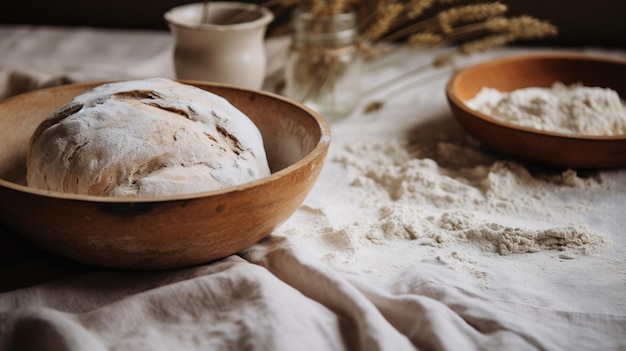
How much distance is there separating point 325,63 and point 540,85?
43 cm

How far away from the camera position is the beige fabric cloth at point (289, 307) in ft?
2.23

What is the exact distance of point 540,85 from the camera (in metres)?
1.35

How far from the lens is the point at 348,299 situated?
0.73 meters

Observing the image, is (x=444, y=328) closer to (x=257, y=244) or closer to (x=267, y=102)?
(x=257, y=244)

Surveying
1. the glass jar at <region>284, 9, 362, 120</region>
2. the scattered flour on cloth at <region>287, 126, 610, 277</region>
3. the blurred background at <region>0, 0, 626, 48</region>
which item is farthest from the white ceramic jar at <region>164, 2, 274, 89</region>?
the blurred background at <region>0, 0, 626, 48</region>

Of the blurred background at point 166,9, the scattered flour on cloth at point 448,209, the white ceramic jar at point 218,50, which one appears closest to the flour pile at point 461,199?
the scattered flour on cloth at point 448,209

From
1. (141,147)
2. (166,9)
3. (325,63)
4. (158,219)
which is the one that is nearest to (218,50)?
(325,63)

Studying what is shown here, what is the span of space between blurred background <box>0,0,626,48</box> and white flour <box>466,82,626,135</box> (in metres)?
0.64

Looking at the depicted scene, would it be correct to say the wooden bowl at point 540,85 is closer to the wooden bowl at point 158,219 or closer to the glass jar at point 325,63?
the glass jar at point 325,63

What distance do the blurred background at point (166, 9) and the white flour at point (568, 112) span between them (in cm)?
64

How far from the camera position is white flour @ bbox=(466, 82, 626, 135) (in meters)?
1.11

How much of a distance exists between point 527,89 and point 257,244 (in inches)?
26.9

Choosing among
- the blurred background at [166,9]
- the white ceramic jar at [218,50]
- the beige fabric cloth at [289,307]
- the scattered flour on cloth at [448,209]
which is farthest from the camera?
the blurred background at [166,9]

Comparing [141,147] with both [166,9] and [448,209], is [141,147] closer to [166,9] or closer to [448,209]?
[448,209]
